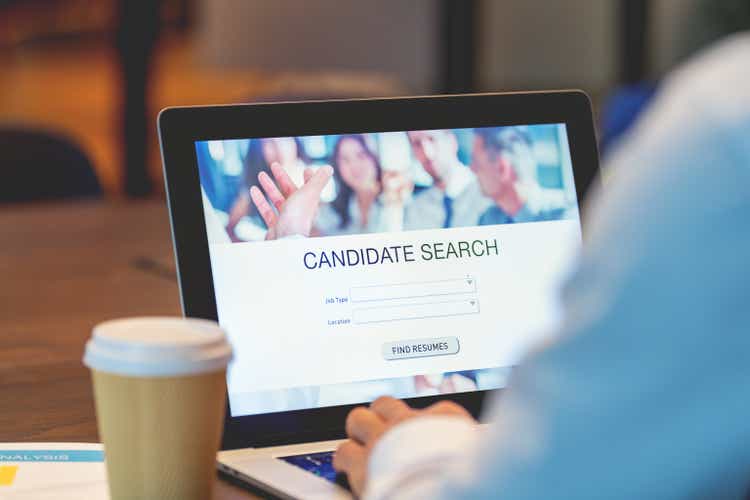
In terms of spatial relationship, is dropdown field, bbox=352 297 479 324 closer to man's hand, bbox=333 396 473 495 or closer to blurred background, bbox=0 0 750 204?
man's hand, bbox=333 396 473 495

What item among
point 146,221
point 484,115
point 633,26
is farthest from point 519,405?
point 633,26

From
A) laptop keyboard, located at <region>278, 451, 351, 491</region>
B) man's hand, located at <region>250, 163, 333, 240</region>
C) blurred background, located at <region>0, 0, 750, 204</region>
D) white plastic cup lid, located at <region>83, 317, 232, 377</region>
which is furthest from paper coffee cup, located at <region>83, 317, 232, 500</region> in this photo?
blurred background, located at <region>0, 0, 750, 204</region>

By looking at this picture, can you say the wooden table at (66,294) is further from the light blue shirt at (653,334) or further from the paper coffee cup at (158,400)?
the light blue shirt at (653,334)

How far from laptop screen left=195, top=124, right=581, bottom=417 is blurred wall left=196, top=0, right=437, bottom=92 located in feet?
11.9

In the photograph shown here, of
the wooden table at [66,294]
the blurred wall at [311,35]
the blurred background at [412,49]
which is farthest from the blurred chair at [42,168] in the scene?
the blurred wall at [311,35]

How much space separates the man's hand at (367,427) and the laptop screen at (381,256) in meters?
0.13

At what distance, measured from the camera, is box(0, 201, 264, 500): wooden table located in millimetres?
1018

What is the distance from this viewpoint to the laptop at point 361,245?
879mm

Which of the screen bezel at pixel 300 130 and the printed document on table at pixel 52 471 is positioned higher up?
the screen bezel at pixel 300 130

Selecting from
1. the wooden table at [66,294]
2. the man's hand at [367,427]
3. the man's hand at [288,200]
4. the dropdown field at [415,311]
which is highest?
the man's hand at [288,200]

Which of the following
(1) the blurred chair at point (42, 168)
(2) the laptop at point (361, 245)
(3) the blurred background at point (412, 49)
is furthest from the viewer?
(3) the blurred background at point (412, 49)

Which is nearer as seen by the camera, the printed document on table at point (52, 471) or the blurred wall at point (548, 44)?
the printed document on table at point (52, 471)

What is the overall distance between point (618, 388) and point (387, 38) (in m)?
4.56

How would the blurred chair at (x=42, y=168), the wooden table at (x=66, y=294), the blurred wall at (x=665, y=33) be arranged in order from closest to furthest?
the wooden table at (x=66, y=294) < the blurred chair at (x=42, y=168) < the blurred wall at (x=665, y=33)
